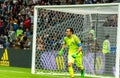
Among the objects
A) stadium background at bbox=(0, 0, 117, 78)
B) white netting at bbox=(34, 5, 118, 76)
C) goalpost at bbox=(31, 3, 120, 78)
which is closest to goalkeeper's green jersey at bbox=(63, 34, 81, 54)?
goalpost at bbox=(31, 3, 120, 78)

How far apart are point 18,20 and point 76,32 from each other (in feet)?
31.7

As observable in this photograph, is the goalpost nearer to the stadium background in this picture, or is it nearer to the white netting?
the white netting

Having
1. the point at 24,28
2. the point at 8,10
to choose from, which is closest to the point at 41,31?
the point at 24,28

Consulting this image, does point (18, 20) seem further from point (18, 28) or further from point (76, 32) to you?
point (76, 32)

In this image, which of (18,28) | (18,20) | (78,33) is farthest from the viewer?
(18,20)

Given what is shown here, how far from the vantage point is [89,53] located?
2223cm

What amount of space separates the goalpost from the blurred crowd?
1707 millimetres

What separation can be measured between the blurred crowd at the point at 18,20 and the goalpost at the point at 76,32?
171cm

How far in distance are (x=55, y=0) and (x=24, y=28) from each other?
2.96 meters

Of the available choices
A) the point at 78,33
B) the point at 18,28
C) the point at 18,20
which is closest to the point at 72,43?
the point at 78,33

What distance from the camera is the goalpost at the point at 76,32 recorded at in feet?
70.1

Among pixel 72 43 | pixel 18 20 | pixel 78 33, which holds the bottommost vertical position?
pixel 18 20

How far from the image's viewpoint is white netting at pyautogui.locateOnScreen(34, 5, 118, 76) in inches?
847

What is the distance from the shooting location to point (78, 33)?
920 inches
